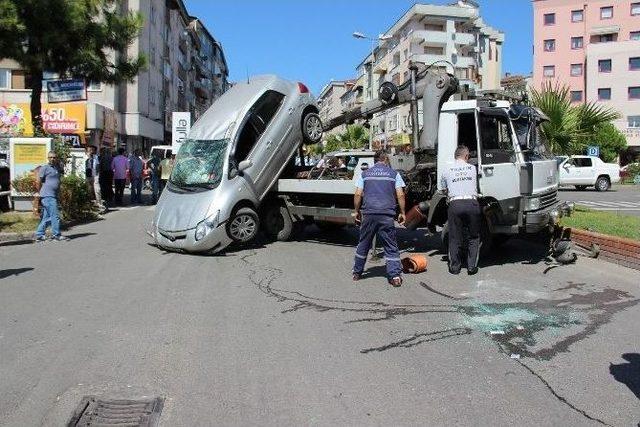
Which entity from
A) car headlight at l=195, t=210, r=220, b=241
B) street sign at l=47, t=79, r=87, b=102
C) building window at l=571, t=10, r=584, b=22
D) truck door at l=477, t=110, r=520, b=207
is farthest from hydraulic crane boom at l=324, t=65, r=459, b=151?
building window at l=571, t=10, r=584, b=22

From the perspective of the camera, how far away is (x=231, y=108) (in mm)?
11609

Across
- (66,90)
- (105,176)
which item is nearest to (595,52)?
(105,176)

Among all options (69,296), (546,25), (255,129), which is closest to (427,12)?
(546,25)

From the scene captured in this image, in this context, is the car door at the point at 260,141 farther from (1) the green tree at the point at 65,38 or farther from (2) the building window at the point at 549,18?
(2) the building window at the point at 549,18

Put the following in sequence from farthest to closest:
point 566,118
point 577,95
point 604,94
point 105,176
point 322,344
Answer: point 577,95 → point 604,94 → point 105,176 → point 566,118 → point 322,344

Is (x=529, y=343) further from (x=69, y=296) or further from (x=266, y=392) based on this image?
(x=69, y=296)

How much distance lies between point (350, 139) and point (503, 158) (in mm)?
39510

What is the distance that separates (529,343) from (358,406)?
82.2 inches

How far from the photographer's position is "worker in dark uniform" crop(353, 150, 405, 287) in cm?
801

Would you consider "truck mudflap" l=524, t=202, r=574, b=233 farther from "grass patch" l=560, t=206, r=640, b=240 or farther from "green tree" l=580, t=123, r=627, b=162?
"green tree" l=580, t=123, r=627, b=162

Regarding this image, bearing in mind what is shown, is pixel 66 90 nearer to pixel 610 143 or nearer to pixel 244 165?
pixel 244 165

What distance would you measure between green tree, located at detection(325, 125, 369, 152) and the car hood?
37114 millimetres

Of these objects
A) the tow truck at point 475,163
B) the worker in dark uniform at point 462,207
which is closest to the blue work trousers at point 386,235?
the worker in dark uniform at point 462,207

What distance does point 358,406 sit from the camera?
4074 millimetres
